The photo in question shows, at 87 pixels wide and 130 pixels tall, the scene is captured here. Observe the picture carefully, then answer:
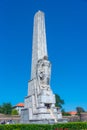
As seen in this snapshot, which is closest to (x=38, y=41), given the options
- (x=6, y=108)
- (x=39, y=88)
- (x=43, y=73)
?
(x=43, y=73)

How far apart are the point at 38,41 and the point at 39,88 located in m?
5.45

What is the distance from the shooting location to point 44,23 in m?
28.4

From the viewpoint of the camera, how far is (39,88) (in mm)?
25047

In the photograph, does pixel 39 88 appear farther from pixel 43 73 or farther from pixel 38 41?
pixel 38 41

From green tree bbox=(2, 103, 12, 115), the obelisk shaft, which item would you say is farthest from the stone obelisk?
green tree bbox=(2, 103, 12, 115)

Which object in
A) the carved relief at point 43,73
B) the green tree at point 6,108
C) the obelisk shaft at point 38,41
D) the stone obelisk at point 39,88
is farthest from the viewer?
the green tree at point 6,108

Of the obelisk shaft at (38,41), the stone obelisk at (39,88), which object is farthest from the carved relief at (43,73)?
the obelisk shaft at (38,41)

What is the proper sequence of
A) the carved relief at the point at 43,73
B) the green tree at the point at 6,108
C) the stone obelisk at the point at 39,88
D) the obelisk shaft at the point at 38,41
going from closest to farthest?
the stone obelisk at the point at 39,88
the carved relief at the point at 43,73
the obelisk shaft at the point at 38,41
the green tree at the point at 6,108

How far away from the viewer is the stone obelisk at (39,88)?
23.9 meters

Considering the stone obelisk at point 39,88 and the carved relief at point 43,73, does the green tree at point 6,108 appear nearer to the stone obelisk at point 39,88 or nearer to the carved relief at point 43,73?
the stone obelisk at point 39,88

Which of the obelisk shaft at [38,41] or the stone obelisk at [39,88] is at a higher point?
the obelisk shaft at [38,41]

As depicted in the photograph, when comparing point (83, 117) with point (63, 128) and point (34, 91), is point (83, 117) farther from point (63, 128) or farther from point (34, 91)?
point (63, 128)

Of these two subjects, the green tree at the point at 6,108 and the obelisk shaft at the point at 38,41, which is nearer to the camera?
the obelisk shaft at the point at 38,41

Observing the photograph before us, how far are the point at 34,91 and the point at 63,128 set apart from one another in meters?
9.50
